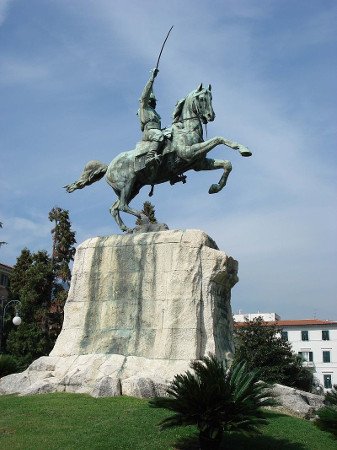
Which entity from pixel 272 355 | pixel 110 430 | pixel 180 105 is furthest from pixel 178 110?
pixel 272 355

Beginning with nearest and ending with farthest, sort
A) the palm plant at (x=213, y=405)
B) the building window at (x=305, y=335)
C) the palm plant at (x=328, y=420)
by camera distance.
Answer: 1. the palm plant at (x=213, y=405)
2. the palm plant at (x=328, y=420)
3. the building window at (x=305, y=335)

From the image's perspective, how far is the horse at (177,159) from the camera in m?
14.9

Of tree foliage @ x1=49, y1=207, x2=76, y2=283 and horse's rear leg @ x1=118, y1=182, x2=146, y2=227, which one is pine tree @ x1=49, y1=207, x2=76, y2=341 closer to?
tree foliage @ x1=49, y1=207, x2=76, y2=283

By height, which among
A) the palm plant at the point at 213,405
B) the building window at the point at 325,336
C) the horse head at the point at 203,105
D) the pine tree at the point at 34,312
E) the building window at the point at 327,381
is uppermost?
the horse head at the point at 203,105

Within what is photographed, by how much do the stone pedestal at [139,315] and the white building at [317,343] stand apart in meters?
51.4

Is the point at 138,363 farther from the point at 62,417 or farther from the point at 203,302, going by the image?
the point at 62,417

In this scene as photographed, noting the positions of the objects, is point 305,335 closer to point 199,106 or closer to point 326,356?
point 326,356

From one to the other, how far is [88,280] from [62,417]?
4.82m

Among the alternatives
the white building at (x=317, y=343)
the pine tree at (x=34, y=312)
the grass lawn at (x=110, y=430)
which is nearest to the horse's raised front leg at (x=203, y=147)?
the grass lawn at (x=110, y=430)

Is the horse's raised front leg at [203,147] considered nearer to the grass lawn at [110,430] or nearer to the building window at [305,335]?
the grass lawn at [110,430]

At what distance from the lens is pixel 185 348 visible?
1265cm

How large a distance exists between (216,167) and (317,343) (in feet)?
182

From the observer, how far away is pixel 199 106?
15211 millimetres

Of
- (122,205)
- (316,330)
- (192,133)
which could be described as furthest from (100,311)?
(316,330)
